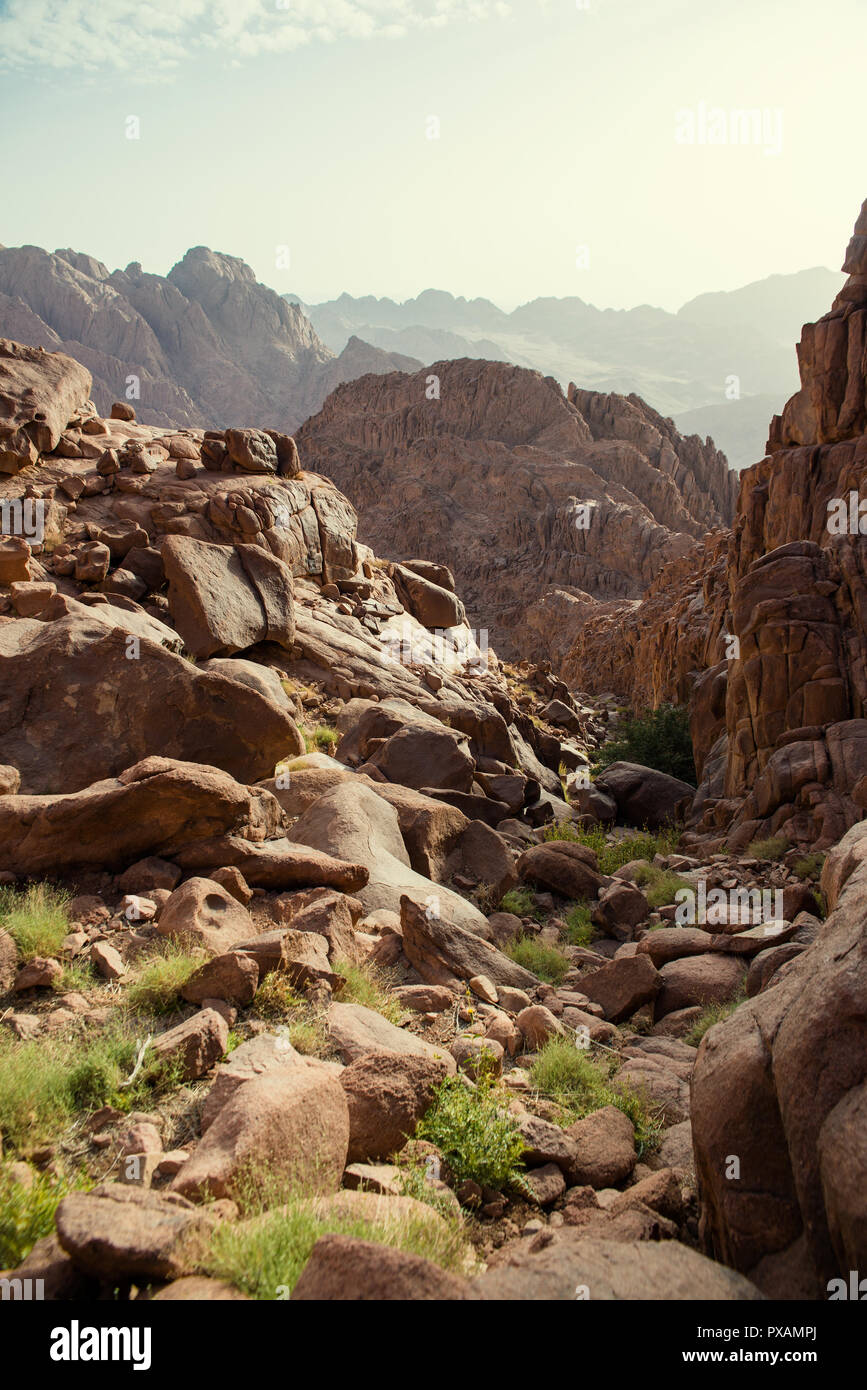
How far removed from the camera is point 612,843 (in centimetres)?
1470

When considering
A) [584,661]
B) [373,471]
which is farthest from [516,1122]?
[373,471]

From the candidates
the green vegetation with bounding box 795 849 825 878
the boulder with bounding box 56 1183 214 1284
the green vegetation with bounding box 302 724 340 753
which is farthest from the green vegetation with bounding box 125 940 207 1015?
the green vegetation with bounding box 795 849 825 878

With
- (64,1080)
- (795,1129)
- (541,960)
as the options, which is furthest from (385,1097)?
(541,960)

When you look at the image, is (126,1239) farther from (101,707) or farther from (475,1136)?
(101,707)

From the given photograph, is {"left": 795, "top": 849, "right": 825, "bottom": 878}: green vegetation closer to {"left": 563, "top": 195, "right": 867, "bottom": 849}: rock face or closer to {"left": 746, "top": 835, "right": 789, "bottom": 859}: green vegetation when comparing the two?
{"left": 563, "top": 195, "right": 867, "bottom": 849}: rock face

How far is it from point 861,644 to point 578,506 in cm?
6149

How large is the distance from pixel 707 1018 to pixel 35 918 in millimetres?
5061

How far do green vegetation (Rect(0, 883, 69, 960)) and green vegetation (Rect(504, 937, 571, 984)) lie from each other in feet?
13.8

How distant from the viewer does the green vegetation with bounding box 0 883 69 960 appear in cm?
498

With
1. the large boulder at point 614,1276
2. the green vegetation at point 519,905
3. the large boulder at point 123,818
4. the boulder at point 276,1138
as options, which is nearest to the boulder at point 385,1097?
the boulder at point 276,1138

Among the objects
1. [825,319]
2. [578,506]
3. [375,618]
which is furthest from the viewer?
[578,506]

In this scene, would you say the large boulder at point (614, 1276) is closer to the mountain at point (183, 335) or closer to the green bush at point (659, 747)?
the green bush at point (659, 747)
